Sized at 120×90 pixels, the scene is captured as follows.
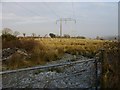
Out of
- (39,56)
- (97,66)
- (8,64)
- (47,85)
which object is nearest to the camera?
(97,66)

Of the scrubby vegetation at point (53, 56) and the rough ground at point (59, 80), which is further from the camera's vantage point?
the rough ground at point (59, 80)

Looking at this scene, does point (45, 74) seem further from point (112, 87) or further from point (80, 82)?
point (112, 87)

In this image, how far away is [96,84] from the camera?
22.5 ft

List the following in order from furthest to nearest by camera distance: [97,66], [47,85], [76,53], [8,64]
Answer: [76,53], [8,64], [47,85], [97,66]

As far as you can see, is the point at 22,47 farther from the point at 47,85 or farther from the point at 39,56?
the point at 47,85

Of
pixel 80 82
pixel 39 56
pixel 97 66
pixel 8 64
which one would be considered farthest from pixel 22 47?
pixel 97 66

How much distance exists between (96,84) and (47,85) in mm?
2027

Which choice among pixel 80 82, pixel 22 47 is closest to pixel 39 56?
pixel 22 47

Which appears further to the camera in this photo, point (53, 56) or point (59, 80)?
point (53, 56)

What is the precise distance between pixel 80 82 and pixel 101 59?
9.60ft

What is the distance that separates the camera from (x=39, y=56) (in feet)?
66.3

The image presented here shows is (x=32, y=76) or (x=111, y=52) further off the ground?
(x=111, y=52)

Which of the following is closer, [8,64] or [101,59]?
[101,59]

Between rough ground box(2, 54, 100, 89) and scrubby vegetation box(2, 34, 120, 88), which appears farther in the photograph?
rough ground box(2, 54, 100, 89)
